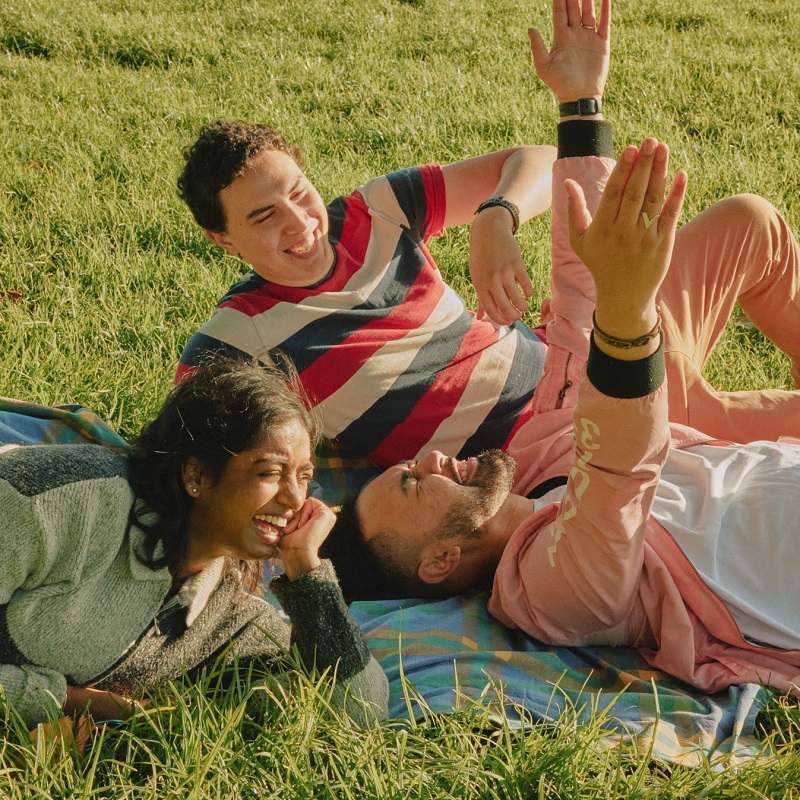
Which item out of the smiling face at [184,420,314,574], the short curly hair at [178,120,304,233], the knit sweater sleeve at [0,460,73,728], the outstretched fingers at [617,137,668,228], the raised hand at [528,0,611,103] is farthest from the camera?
the raised hand at [528,0,611,103]

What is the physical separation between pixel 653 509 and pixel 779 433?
0.87 m

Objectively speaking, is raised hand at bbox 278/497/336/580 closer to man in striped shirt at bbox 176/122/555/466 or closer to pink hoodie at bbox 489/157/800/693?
pink hoodie at bbox 489/157/800/693

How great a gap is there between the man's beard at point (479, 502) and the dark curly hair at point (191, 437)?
63cm

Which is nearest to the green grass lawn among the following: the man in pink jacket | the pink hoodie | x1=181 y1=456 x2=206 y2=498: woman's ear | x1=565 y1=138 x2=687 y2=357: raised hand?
the pink hoodie

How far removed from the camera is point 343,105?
6438mm

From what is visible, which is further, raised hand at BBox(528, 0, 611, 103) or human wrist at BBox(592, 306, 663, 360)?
raised hand at BBox(528, 0, 611, 103)

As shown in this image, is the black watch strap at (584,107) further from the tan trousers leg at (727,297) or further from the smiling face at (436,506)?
the smiling face at (436,506)

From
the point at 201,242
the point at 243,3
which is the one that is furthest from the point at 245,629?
the point at 243,3

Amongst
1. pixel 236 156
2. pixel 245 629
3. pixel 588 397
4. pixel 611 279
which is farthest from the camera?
pixel 236 156

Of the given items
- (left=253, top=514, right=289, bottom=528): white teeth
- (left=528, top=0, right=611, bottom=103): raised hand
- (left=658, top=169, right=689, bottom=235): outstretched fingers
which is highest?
(left=528, top=0, right=611, bottom=103): raised hand

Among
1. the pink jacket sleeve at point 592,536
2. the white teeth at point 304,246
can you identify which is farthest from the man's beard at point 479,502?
the white teeth at point 304,246

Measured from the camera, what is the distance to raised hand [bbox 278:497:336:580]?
7.68 feet

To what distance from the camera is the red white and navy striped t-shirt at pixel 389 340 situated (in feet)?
→ 10.3

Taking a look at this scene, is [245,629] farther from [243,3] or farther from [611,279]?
[243,3]
